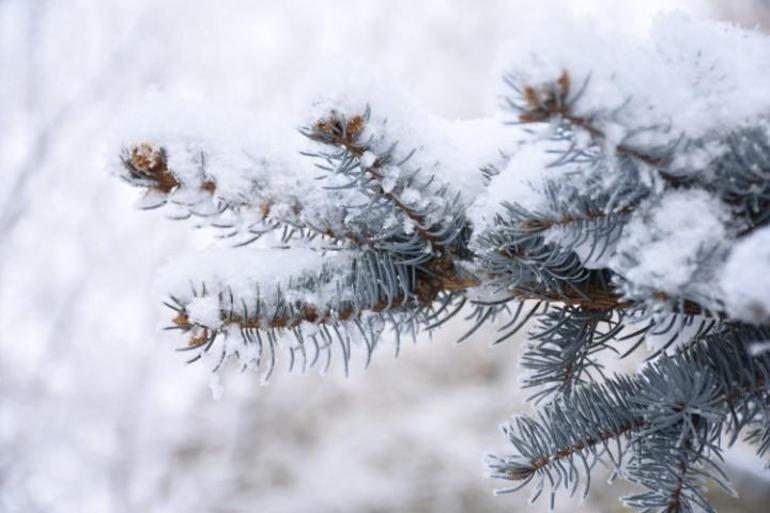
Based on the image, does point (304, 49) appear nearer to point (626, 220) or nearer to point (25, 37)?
point (25, 37)

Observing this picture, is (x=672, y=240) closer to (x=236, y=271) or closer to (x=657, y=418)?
(x=657, y=418)

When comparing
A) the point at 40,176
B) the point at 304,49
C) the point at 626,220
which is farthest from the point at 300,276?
the point at 304,49

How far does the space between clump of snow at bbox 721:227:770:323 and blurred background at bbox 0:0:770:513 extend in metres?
1.90

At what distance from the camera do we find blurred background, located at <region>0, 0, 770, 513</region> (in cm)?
279

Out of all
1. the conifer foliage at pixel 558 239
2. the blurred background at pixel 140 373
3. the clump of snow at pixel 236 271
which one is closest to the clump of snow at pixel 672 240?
the conifer foliage at pixel 558 239

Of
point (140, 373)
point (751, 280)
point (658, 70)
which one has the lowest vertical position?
point (751, 280)

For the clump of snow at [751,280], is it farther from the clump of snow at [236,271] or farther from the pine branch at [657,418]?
the clump of snow at [236,271]

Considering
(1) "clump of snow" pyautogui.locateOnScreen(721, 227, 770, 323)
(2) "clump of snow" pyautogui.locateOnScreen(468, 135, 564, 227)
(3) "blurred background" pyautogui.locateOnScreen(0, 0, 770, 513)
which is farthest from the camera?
(3) "blurred background" pyautogui.locateOnScreen(0, 0, 770, 513)

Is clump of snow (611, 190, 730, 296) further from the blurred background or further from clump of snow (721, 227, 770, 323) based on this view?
the blurred background

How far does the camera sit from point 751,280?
25 centimetres

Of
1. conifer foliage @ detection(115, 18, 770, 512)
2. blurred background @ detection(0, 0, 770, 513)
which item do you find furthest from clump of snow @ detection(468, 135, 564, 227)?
blurred background @ detection(0, 0, 770, 513)

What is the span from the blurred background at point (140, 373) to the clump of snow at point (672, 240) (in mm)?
1869

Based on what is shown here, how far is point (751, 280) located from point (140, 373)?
134 inches

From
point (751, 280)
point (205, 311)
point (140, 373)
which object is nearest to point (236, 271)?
point (205, 311)
